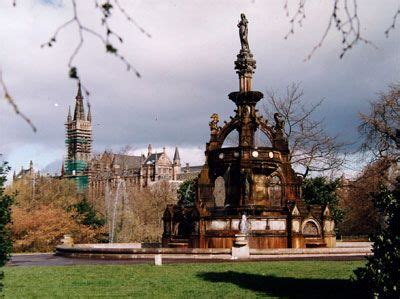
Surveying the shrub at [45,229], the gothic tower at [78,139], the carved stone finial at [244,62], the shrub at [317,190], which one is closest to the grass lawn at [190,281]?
the carved stone finial at [244,62]

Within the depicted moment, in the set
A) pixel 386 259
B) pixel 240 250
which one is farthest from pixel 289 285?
pixel 240 250

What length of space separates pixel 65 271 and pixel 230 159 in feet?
35.2

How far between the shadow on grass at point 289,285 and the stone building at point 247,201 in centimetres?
809

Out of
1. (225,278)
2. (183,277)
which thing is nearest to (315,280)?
(225,278)

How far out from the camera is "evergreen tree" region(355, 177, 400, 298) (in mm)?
10375

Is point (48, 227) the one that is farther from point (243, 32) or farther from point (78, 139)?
point (78, 139)

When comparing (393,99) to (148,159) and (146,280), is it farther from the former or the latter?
(148,159)

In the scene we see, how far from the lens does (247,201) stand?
86.7 ft

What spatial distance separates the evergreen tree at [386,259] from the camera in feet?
34.0

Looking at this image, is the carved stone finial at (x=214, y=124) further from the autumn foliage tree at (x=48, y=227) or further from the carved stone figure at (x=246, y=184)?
the autumn foliage tree at (x=48, y=227)

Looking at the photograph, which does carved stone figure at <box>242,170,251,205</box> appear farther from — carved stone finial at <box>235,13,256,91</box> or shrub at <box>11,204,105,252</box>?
shrub at <box>11,204,105,252</box>

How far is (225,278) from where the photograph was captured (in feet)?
51.7

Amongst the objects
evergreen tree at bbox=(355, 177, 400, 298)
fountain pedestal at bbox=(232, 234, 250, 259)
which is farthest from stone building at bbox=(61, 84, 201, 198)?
evergreen tree at bbox=(355, 177, 400, 298)

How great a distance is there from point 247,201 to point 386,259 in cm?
1590
